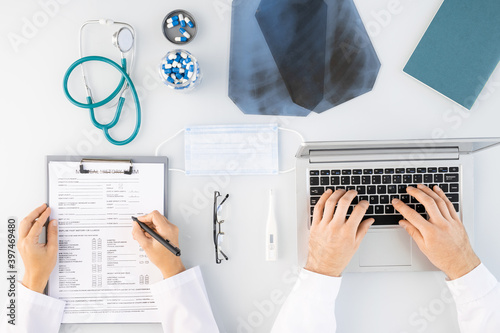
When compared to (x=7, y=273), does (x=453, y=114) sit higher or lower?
higher

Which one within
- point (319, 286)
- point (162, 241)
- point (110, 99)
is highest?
point (110, 99)

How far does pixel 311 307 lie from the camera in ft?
3.16

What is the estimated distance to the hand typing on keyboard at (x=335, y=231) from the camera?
97 centimetres

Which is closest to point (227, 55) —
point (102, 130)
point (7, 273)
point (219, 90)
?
A: point (219, 90)

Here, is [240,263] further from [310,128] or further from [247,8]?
[247,8]

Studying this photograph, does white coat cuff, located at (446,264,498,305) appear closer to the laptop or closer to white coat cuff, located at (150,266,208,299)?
the laptop

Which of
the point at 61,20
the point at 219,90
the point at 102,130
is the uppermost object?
the point at 61,20

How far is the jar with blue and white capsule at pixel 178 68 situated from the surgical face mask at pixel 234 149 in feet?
0.47

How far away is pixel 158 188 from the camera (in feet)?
3.52

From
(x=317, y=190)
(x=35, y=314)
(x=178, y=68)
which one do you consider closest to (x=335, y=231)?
(x=317, y=190)

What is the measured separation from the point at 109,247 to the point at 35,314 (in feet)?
0.89

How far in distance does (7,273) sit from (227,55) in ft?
2.99

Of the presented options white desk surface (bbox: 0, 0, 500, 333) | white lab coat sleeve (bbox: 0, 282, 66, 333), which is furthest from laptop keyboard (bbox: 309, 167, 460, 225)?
white lab coat sleeve (bbox: 0, 282, 66, 333)

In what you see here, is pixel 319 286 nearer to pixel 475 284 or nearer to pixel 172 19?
pixel 475 284
